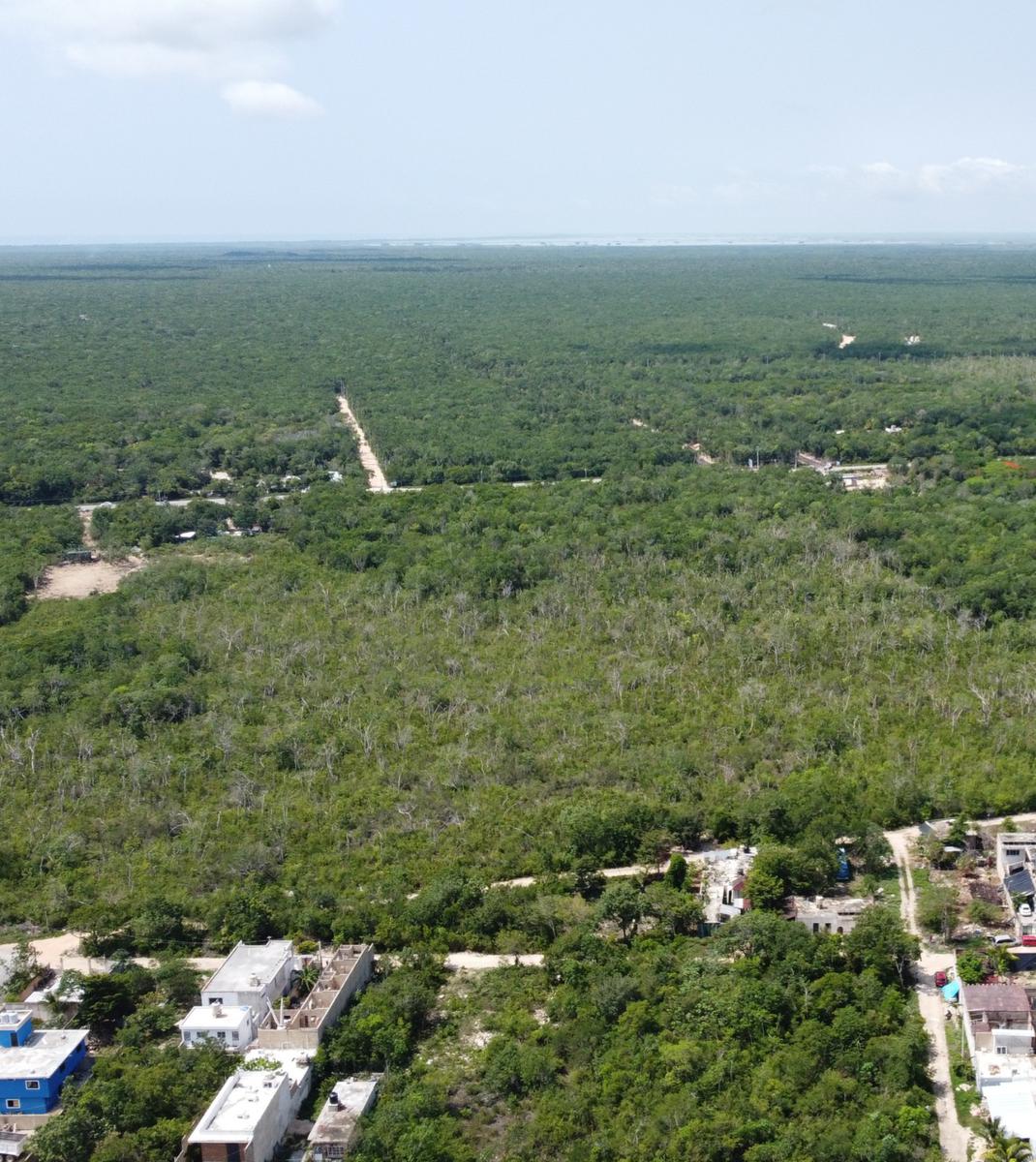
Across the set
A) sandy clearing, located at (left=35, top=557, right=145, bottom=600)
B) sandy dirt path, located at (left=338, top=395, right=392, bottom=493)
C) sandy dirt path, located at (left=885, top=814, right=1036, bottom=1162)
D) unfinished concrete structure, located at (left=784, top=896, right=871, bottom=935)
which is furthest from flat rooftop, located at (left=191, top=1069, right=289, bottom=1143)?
sandy dirt path, located at (left=338, top=395, right=392, bottom=493)

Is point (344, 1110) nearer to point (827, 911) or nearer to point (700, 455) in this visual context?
point (827, 911)

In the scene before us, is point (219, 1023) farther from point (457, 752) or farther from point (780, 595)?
point (780, 595)

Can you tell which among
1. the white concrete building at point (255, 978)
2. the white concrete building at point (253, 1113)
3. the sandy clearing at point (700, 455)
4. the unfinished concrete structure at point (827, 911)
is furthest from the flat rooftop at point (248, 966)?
the sandy clearing at point (700, 455)

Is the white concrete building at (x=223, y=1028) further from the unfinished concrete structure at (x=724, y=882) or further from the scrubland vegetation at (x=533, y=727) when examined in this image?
the unfinished concrete structure at (x=724, y=882)

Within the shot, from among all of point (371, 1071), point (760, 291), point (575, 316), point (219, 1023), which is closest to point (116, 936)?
point (219, 1023)

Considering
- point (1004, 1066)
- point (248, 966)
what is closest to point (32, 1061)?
point (248, 966)
